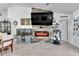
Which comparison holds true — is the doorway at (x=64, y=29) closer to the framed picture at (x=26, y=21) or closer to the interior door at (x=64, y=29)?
the interior door at (x=64, y=29)

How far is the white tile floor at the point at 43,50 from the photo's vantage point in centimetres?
333

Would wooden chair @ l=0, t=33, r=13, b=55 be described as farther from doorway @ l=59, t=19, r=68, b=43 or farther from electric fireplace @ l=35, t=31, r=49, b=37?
doorway @ l=59, t=19, r=68, b=43

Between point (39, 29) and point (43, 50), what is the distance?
20.4 inches

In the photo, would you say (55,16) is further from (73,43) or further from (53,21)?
(73,43)

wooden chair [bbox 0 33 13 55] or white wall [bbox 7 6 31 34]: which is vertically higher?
white wall [bbox 7 6 31 34]

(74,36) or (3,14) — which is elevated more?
(3,14)

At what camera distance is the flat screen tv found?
3434 millimetres

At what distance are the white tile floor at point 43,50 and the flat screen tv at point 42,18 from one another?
51 centimetres

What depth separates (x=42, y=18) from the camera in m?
3.47

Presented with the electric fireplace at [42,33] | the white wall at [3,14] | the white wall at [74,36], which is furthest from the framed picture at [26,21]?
the white wall at [74,36]

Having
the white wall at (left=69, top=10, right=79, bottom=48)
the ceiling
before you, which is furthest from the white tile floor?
the ceiling

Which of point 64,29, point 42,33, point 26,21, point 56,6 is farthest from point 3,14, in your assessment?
point 64,29

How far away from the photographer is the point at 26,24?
135 inches

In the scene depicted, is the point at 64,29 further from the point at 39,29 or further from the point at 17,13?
the point at 17,13
